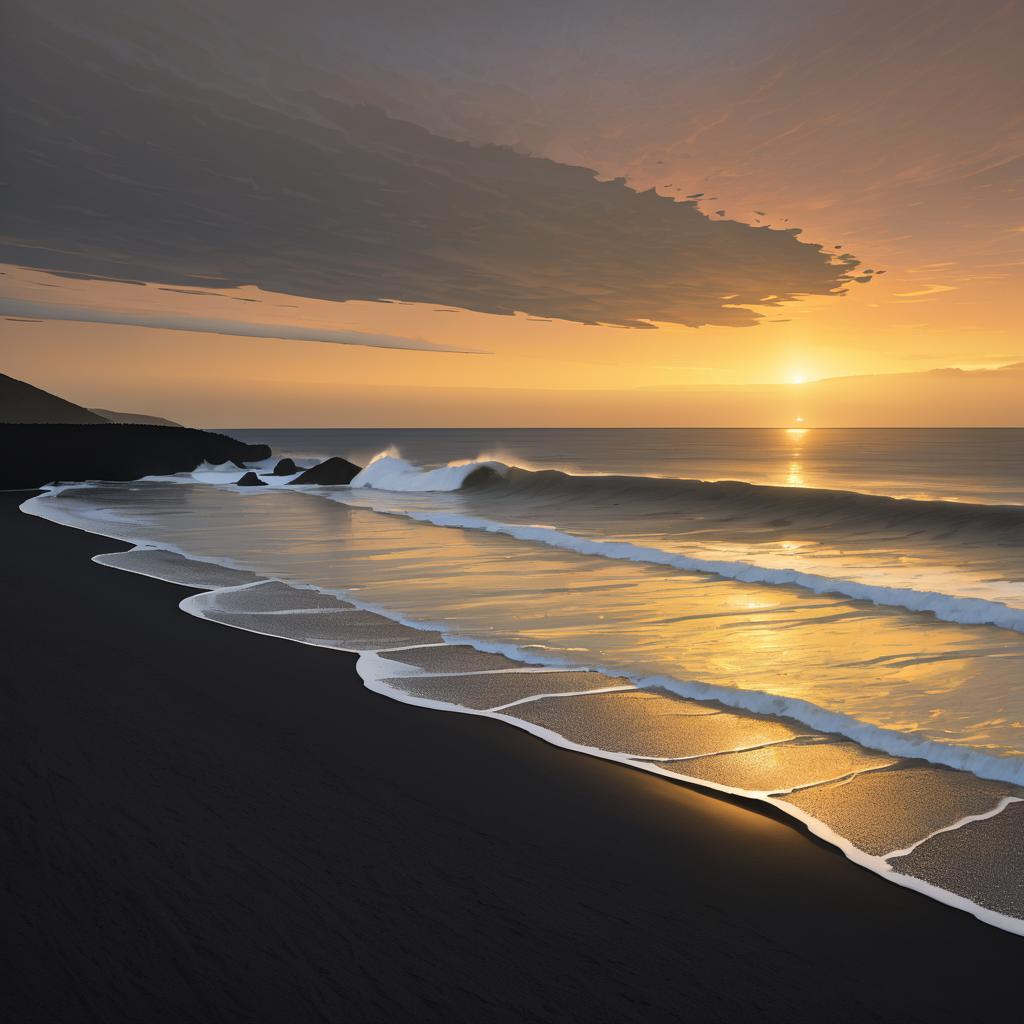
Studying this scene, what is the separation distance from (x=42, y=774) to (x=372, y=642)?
3.81 metres

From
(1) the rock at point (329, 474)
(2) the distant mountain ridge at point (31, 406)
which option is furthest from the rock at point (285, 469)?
(2) the distant mountain ridge at point (31, 406)

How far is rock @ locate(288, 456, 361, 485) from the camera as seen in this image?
3812 cm

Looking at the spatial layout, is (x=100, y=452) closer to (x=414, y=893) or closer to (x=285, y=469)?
(x=285, y=469)

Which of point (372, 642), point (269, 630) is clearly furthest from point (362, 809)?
point (269, 630)

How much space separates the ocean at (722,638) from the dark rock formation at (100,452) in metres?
19.9

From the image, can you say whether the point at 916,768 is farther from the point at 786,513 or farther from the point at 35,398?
the point at 35,398

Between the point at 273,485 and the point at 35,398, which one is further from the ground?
the point at 35,398

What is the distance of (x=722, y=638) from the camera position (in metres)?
8.49

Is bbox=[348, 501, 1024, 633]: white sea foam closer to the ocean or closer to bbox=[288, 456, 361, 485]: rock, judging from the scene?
the ocean

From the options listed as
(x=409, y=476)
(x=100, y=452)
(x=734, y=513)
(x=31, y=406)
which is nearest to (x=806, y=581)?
(x=734, y=513)

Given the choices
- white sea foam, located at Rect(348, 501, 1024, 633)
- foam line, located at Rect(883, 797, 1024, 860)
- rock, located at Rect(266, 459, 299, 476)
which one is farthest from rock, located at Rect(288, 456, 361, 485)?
foam line, located at Rect(883, 797, 1024, 860)

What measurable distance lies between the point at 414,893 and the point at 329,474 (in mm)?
35864

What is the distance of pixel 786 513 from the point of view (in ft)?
81.7

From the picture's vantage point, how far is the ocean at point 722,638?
4656 millimetres
